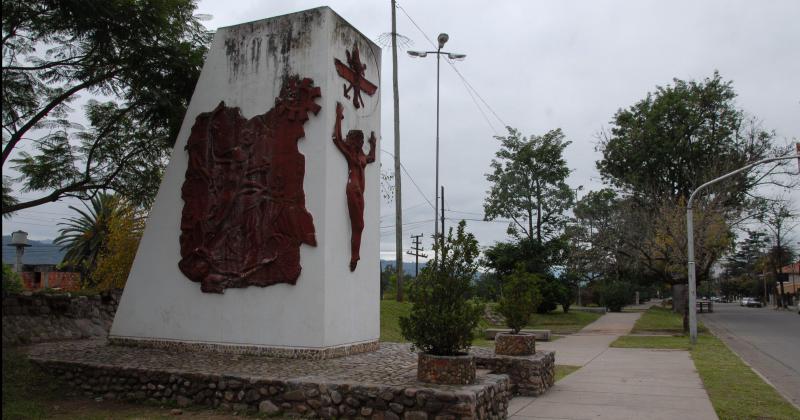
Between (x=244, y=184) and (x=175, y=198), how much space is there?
1.64 meters

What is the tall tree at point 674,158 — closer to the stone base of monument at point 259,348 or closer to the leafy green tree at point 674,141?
the leafy green tree at point 674,141

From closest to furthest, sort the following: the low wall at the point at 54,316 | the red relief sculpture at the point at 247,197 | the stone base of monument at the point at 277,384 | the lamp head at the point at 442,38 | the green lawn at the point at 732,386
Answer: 1. the stone base of monument at the point at 277,384
2. the green lawn at the point at 732,386
3. the red relief sculpture at the point at 247,197
4. the low wall at the point at 54,316
5. the lamp head at the point at 442,38

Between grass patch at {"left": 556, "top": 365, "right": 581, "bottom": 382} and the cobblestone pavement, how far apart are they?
11.6ft

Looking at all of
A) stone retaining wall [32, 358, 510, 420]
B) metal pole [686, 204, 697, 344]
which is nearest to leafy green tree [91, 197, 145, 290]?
stone retaining wall [32, 358, 510, 420]

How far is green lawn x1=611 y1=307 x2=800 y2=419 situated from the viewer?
28.6 feet

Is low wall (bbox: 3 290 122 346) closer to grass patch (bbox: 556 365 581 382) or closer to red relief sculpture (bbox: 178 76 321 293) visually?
red relief sculpture (bbox: 178 76 321 293)

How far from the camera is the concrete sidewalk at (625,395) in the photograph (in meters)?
8.62

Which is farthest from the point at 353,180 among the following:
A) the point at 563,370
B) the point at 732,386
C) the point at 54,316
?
the point at 54,316

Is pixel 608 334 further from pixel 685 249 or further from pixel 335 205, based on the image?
pixel 335 205

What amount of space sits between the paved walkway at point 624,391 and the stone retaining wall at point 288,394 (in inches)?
58.8

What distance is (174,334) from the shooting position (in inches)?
421

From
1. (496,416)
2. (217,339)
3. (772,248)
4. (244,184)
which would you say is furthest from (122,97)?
(772,248)

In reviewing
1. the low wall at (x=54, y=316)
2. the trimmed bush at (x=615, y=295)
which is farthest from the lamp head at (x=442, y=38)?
the trimmed bush at (x=615, y=295)

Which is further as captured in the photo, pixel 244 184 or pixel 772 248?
pixel 772 248
